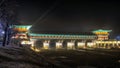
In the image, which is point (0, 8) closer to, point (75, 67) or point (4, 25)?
point (75, 67)

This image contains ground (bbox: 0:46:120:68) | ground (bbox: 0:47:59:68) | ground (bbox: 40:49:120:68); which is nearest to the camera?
ground (bbox: 0:47:59:68)

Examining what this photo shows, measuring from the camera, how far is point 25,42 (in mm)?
181250

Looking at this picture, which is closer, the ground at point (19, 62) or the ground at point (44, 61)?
the ground at point (19, 62)

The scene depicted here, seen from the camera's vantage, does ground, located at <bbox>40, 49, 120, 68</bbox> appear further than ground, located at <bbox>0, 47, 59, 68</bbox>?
Yes

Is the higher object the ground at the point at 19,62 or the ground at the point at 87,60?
the ground at the point at 19,62

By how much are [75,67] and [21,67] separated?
1356 cm

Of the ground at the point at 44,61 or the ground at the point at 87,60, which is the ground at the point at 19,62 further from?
the ground at the point at 87,60

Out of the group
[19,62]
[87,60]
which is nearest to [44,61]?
[19,62]

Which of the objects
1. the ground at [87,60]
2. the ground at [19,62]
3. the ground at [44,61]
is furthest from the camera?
the ground at [87,60]

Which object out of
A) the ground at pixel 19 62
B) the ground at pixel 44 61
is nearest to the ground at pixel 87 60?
the ground at pixel 44 61

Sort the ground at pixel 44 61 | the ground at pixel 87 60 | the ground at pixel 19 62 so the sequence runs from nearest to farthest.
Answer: the ground at pixel 19 62 → the ground at pixel 44 61 → the ground at pixel 87 60

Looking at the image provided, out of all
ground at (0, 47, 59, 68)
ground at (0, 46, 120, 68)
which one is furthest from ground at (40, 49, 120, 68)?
ground at (0, 47, 59, 68)

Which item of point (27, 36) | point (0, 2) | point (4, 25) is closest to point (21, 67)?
point (0, 2)

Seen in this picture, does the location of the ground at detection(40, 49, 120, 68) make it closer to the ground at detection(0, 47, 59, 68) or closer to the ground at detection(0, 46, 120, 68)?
the ground at detection(0, 46, 120, 68)
